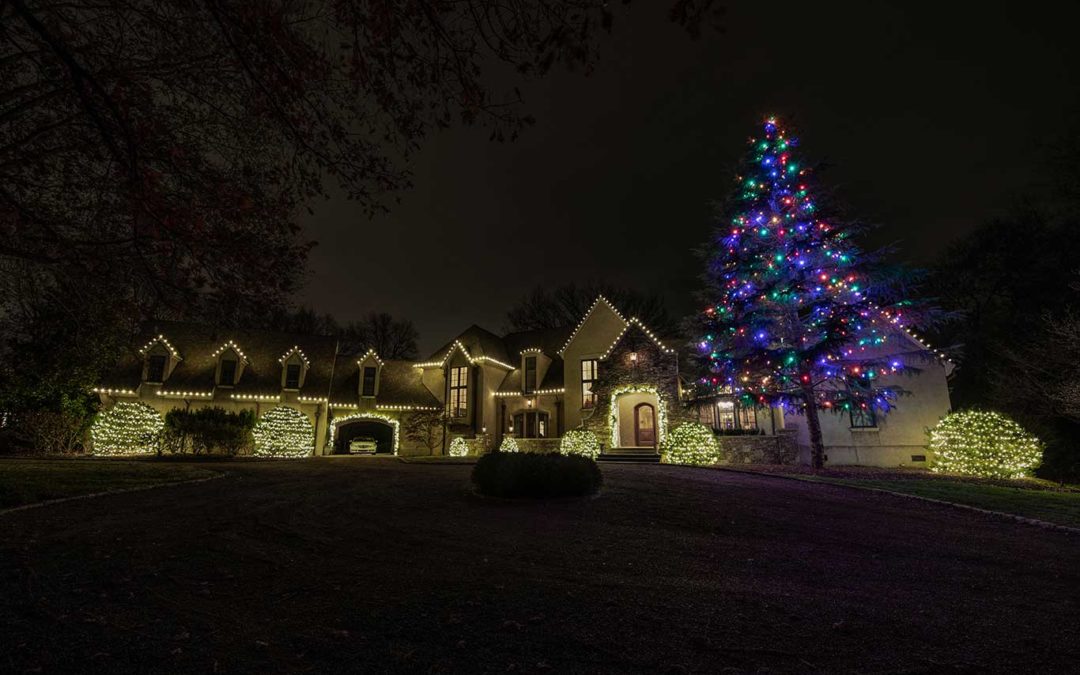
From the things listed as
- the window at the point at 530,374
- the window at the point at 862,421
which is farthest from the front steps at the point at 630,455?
the window at the point at 862,421

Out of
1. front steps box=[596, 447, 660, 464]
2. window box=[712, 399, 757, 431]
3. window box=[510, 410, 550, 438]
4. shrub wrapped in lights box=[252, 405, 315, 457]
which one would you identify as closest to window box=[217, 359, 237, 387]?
shrub wrapped in lights box=[252, 405, 315, 457]

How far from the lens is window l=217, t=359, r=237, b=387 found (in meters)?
25.2

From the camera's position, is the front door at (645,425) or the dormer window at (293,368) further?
the dormer window at (293,368)

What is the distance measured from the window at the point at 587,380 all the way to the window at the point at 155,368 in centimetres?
2176

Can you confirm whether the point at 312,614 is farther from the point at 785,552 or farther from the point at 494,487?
the point at 494,487

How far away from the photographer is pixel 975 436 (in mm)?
14703

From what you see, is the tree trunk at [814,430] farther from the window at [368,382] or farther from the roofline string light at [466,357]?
the window at [368,382]

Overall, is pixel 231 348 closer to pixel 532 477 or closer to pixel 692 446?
pixel 532 477

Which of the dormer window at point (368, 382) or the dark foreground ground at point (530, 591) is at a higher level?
the dormer window at point (368, 382)

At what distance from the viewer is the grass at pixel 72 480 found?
8.24 metres

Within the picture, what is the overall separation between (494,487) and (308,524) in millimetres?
3403

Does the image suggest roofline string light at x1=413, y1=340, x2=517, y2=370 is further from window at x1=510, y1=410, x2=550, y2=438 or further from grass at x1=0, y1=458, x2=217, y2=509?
grass at x1=0, y1=458, x2=217, y2=509

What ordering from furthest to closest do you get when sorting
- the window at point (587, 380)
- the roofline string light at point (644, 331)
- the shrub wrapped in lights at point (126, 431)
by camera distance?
the window at point (587, 380), the roofline string light at point (644, 331), the shrub wrapped in lights at point (126, 431)

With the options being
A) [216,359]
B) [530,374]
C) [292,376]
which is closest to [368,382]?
[292,376]
